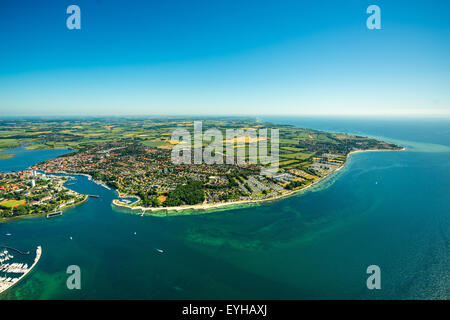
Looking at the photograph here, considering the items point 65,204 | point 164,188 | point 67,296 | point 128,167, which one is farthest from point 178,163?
point 67,296

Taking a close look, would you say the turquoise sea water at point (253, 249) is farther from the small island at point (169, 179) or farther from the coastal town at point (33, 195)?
the small island at point (169, 179)

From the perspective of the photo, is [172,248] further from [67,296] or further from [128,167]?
[128,167]

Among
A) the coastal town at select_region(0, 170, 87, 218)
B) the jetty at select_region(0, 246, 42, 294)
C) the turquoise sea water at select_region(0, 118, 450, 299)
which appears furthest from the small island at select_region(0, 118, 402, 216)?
the jetty at select_region(0, 246, 42, 294)

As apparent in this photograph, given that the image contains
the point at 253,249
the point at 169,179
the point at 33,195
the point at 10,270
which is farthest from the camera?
the point at 169,179

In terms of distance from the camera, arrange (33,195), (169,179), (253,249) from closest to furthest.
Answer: (253,249) → (33,195) → (169,179)

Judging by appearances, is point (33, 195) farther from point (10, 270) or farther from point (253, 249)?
point (253, 249)

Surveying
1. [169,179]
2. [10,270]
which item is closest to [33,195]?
[10,270]

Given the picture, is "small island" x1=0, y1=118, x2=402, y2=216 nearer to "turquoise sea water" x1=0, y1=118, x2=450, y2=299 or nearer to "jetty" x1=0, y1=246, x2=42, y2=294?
"turquoise sea water" x1=0, y1=118, x2=450, y2=299

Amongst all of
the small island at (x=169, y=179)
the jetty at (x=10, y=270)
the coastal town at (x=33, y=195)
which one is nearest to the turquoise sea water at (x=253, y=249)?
the jetty at (x=10, y=270)

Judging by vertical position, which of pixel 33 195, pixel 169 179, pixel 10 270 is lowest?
pixel 10 270

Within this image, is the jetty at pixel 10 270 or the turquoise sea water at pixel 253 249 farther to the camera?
the jetty at pixel 10 270
